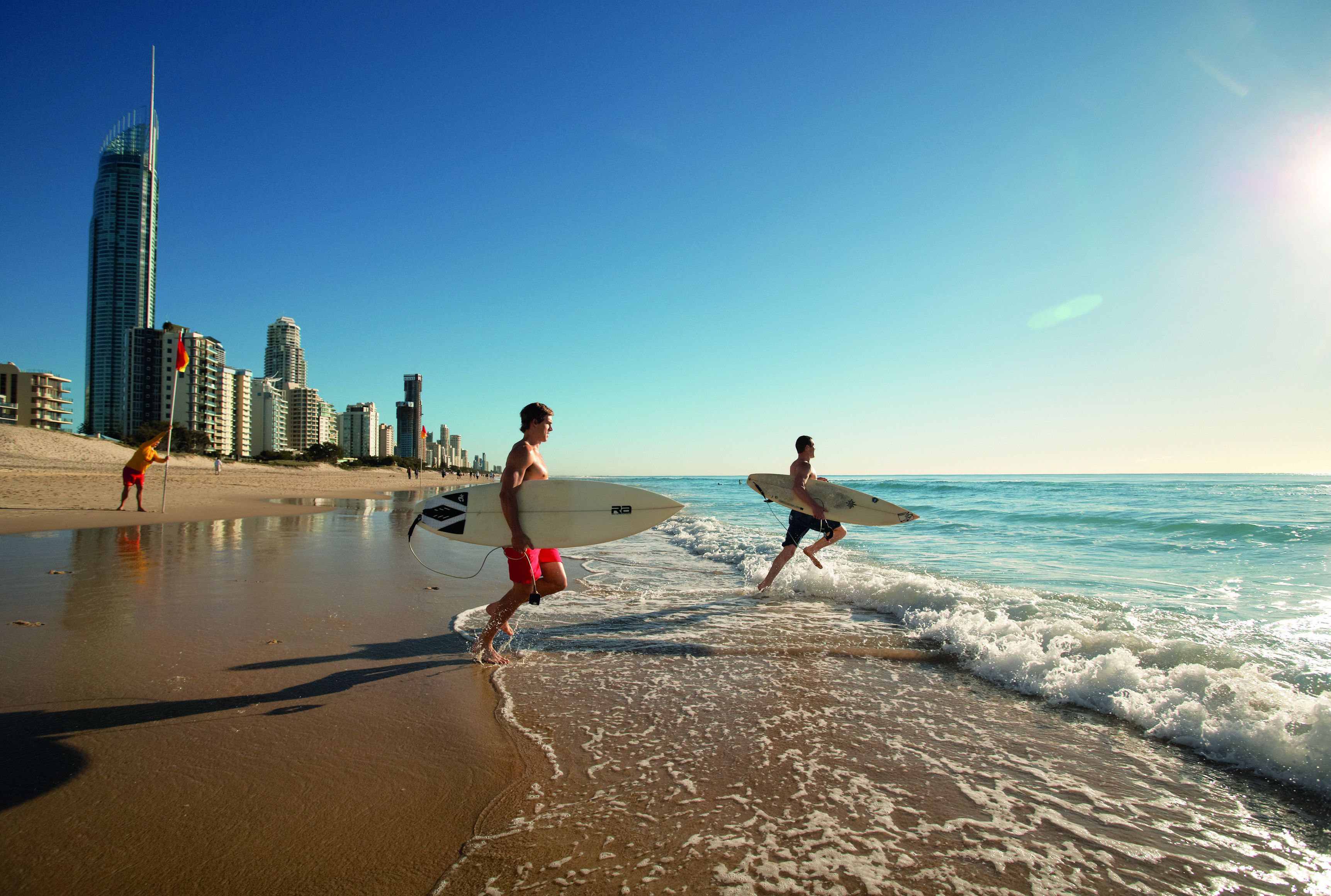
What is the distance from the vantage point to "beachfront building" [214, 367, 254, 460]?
97.0m

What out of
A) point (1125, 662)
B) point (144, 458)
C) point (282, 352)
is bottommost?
point (1125, 662)

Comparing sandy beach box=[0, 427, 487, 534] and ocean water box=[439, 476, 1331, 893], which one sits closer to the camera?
ocean water box=[439, 476, 1331, 893]

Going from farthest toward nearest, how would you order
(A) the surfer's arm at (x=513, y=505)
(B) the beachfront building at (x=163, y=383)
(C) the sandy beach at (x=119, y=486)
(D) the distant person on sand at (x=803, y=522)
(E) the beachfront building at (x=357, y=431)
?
(E) the beachfront building at (x=357, y=431)
(B) the beachfront building at (x=163, y=383)
(C) the sandy beach at (x=119, y=486)
(D) the distant person on sand at (x=803, y=522)
(A) the surfer's arm at (x=513, y=505)

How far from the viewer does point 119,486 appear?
21.9 m

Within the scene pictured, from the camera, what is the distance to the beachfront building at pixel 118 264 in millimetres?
113875

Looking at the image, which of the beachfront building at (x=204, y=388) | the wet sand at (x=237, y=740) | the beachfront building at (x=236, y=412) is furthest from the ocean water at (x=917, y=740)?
the beachfront building at (x=236, y=412)

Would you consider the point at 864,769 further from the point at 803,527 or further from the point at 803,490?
the point at 803,490

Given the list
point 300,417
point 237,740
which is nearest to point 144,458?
point 237,740

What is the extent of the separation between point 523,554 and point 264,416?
13923 cm

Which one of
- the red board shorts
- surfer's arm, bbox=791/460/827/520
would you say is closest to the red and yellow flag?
the red board shorts

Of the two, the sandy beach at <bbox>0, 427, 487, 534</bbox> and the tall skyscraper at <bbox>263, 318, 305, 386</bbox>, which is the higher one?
the tall skyscraper at <bbox>263, 318, 305, 386</bbox>

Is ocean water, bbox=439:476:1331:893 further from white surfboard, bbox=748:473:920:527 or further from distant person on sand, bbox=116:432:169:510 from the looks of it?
distant person on sand, bbox=116:432:169:510

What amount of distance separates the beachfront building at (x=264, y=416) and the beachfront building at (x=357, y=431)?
62.2ft

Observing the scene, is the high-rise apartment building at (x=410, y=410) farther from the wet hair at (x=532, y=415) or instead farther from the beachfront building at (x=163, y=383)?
the wet hair at (x=532, y=415)
